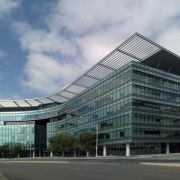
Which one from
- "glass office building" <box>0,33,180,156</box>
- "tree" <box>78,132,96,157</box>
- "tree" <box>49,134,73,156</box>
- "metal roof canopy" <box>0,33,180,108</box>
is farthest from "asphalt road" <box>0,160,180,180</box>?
"tree" <box>49,134,73,156</box>

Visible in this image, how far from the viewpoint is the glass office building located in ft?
289

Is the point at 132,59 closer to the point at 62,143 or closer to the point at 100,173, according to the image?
the point at 62,143

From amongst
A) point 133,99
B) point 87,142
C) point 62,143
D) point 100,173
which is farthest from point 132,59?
point 100,173

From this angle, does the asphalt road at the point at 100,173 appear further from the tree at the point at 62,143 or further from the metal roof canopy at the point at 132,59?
the tree at the point at 62,143

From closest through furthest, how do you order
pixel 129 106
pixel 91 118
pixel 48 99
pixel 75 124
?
1. pixel 129 106
2. pixel 91 118
3. pixel 75 124
4. pixel 48 99

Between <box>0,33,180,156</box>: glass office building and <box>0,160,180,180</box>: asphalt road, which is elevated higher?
<box>0,33,180,156</box>: glass office building

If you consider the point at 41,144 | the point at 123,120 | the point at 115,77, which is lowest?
the point at 41,144

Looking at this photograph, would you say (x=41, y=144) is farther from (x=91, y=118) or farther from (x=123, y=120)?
(x=123, y=120)

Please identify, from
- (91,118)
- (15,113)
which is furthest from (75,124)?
(15,113)

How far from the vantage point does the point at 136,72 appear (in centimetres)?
9025

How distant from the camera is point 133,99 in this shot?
8838 centimetres

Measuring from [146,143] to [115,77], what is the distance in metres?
17.7

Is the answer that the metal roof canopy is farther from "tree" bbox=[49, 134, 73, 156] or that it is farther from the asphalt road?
the asphalt road

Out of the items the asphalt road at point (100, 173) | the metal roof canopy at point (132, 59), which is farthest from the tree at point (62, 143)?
the asphalt road at point (100, 173)
